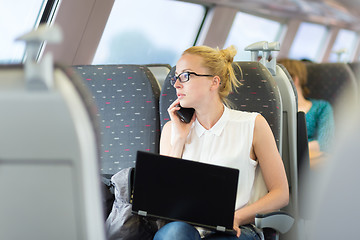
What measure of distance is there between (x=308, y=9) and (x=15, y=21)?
692 cm

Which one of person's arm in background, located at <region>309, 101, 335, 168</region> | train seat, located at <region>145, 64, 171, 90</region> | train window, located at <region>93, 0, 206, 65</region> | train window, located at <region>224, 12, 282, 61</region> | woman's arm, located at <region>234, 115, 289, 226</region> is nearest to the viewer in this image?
woman's arm, located at <region>234, 115, 289, 226</region>

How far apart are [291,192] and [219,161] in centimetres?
55

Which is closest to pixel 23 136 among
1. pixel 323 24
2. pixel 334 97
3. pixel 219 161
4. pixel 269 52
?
A: pixel 219 161

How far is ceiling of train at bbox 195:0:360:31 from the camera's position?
314 inches

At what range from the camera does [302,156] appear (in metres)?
2.58

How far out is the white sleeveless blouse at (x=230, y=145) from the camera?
6.82 ft

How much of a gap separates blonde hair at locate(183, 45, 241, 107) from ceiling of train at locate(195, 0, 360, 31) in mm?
4443

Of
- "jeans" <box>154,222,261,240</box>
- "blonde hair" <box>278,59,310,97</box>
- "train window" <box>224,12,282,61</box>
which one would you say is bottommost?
"jeans" <box>154,222,261,240</box>

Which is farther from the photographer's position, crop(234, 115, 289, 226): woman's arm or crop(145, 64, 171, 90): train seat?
crop(145, 64, 171, 90): train seat

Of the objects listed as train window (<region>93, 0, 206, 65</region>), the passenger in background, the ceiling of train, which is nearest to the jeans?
the passenger in background

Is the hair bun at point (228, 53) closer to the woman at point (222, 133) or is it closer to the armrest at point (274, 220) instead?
the woman at point (222, 133)

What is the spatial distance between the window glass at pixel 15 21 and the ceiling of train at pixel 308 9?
112 inches

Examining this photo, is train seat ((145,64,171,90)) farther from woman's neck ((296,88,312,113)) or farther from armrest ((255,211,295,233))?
woman's neck ((296,88,312,113))

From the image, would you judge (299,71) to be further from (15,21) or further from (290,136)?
(15,21)
